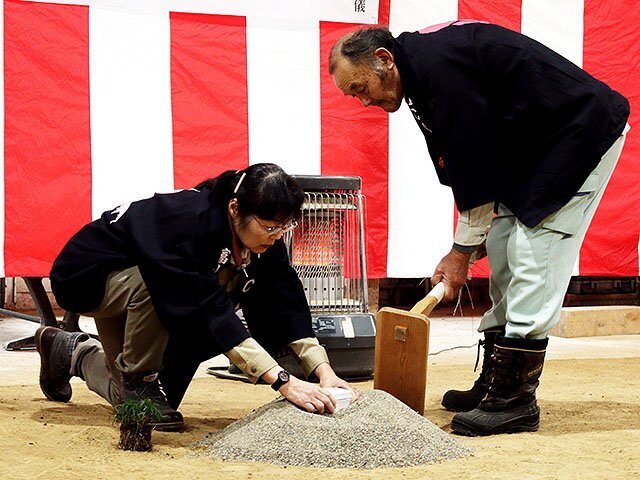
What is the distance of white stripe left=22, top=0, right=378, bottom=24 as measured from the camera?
3.81 meters

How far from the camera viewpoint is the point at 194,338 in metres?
2.29

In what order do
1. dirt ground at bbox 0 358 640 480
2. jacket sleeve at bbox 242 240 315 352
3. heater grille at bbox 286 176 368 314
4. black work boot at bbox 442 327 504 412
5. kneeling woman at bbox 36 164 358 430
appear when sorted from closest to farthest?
dirt ground at bbox 0 358 640 480 < kneeling woman at bbox 36 164 358 430 < jacket sleeve at bbox 242 240 315 352 < black work boot at bbox 442 327 504 412 < heater grille at bbox 286 176 368 314

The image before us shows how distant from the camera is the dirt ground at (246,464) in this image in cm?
188

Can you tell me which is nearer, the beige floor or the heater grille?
the beige floor

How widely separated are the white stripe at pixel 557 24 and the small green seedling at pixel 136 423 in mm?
2975

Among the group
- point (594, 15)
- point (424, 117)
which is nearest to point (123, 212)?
point (424, 117)

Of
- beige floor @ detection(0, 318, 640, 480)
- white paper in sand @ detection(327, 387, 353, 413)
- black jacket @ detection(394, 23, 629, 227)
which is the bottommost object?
beige floor @ detection(0, 318, 640, 480)

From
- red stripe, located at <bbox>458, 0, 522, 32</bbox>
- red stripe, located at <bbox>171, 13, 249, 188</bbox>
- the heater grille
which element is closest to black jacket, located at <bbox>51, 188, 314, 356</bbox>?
the heater grille

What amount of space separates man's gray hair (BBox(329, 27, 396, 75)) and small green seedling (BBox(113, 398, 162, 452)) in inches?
37.5

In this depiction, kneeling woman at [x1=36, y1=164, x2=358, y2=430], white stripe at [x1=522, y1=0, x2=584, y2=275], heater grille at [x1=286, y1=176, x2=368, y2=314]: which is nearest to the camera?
kneeling woman at [x1=36, y1=164, x2=358, y2=430]

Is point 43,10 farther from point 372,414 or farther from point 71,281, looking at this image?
point 372,414

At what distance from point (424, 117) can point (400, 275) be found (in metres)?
1.98

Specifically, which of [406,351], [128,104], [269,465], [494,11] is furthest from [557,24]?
[269,465]

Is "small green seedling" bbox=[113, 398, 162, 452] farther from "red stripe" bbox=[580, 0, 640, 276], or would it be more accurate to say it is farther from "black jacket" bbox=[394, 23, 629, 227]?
"red stripe" bbox=[580, 0, 640, 276]
